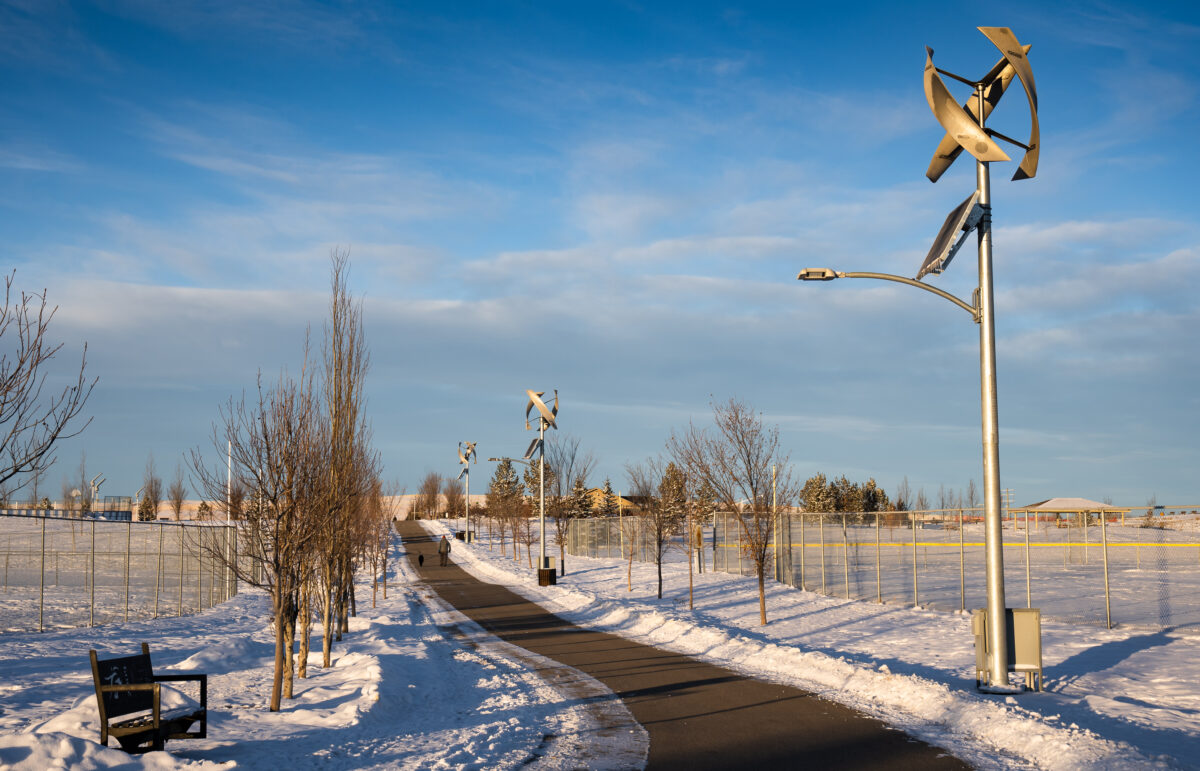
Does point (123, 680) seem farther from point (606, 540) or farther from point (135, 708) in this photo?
point (606, 540)

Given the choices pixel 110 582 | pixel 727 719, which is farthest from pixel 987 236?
pixel 110 582

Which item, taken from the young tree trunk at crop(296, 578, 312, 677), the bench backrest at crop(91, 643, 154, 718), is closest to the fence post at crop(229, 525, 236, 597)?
the young tree trunk at crop(296, 578, 312, 677)

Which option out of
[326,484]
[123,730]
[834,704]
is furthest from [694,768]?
[326,484]

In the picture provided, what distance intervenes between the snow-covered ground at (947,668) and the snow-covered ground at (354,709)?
3.61m

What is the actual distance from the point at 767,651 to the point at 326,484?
8.61 m

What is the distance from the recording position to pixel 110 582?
4934cm

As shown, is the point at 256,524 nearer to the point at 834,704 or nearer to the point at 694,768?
the point at 694,768

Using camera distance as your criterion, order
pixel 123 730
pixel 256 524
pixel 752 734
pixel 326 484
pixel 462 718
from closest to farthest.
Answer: pixel 123 730, pixel 752 734, pixel 462 718, pixel 256 524, pixel 326 484

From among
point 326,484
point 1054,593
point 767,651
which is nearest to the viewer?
point 326,484

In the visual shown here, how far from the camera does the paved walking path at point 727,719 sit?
860 cm

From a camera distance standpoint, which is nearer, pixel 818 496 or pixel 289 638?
pixel 289 638

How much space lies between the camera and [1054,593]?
3244 cm

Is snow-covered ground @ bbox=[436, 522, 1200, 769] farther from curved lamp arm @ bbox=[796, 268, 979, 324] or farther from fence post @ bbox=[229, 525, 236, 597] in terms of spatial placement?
fence post @ bbox=[229, 525, 236, 597]

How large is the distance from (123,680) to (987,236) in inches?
475
